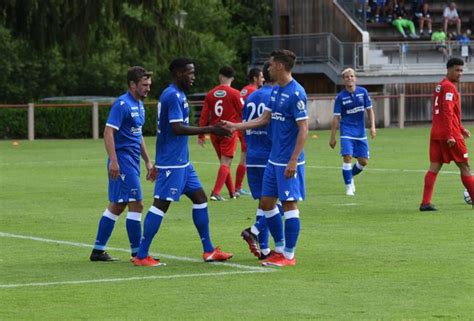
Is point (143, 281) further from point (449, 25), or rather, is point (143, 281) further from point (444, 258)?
point (449, 25)

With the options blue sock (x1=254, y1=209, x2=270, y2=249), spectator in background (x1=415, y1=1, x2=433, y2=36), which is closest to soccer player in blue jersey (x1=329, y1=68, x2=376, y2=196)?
blue sock (x1=254, y1=209, x2=270, y2=249)

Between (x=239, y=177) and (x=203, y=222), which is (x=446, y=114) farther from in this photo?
(x=203, y=222)

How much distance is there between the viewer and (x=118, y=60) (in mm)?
62969

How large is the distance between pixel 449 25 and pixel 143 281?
160ft

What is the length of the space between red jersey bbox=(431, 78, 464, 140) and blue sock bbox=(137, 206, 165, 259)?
614 centimetres

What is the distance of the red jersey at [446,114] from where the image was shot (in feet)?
58.6

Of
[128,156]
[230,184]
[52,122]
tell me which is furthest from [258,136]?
[52,122]

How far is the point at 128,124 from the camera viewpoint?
531 inches

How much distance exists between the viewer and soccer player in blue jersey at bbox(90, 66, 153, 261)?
43.8ft

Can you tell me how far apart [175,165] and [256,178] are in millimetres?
1432

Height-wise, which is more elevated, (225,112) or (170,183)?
(225,112)

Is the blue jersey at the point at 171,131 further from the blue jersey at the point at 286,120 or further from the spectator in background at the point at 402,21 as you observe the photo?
the spectator in background at the point at 402,21

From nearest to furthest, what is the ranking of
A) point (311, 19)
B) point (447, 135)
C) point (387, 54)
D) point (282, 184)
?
point (282, 184)
point (447, 135)
point (387, 54)
point (311, 19)

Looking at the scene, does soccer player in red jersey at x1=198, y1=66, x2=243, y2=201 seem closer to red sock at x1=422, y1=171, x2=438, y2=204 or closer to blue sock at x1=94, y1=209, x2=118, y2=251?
red sock at x1=422, y1=171, x2=438, y2=204
